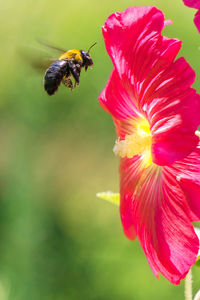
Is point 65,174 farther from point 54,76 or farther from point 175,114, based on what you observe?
point 175,114

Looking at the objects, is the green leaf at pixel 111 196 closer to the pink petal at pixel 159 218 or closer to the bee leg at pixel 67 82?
the pink petal at pixel 159 218

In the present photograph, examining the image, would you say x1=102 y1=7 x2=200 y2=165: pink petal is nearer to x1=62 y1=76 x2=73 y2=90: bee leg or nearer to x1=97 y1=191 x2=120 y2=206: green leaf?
x1=97 y1=191 x2=120 y2=206: green leaf

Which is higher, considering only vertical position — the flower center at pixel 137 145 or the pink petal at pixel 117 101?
the pink petal at pixel 117 101

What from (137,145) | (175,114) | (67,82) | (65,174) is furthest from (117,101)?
(65,174)

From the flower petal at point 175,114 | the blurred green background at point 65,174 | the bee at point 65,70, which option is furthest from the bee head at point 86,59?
the blurred green background at point 65,174

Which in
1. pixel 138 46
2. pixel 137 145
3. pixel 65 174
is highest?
pixel 138 46

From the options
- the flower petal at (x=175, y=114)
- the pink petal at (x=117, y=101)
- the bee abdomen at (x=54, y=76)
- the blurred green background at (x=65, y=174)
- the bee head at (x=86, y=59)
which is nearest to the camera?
the flower petal at (x=175, y=114)

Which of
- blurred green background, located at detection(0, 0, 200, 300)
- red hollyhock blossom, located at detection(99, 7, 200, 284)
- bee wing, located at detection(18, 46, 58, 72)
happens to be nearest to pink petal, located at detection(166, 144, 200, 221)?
red hollyhock blossom, located at detection(99, 7, 200, 284)
